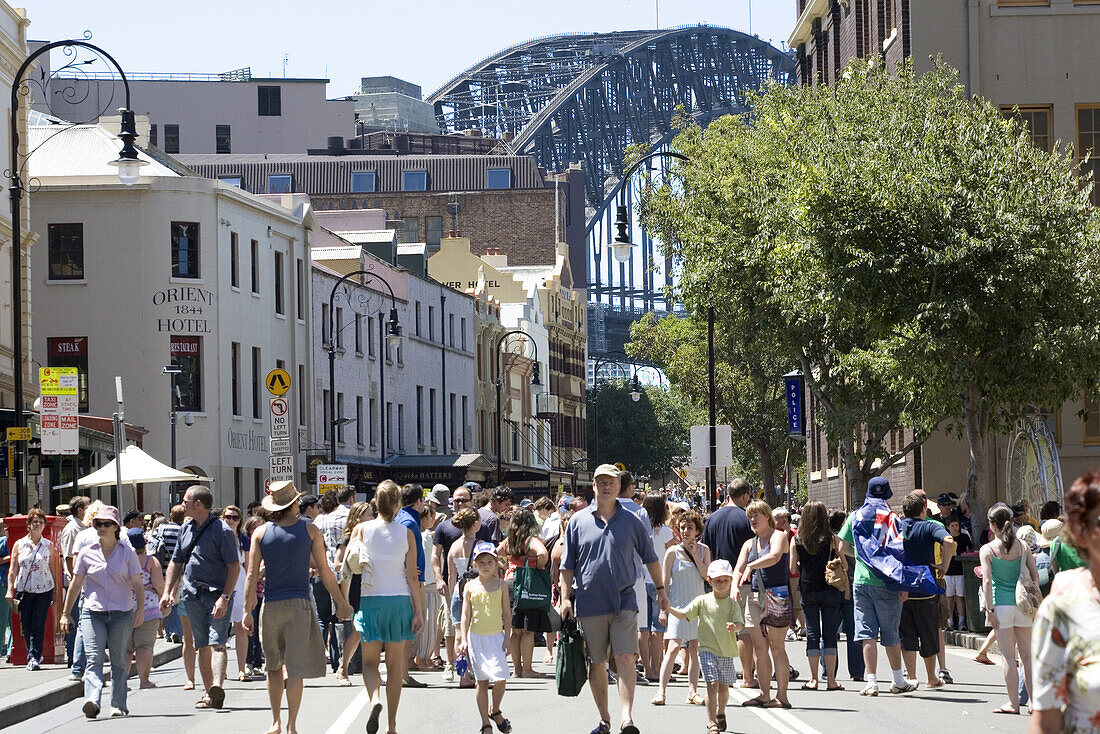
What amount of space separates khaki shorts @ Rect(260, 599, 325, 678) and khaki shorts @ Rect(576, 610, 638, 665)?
6.14 feet

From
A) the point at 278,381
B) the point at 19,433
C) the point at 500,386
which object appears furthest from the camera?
the point at 500,386

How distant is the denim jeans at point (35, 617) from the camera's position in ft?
61.3

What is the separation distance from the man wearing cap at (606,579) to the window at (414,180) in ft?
313

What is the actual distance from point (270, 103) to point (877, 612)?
98.2 meters

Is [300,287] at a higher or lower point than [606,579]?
higher

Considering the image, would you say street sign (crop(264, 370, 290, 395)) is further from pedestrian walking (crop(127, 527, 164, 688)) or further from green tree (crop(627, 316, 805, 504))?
green tree (crop(627, 316, 805, 504))

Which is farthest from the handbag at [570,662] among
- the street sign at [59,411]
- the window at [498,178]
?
the window at [498,178]

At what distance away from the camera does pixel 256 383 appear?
1986 inches

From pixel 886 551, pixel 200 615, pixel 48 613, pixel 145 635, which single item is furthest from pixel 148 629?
pixel 886 551

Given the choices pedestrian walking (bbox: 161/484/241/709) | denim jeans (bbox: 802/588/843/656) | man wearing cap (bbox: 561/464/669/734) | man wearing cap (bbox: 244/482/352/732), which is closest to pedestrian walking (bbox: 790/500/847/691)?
denim jeans (bbox: 802/588/843/656)

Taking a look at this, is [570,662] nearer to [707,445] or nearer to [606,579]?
[606,579]

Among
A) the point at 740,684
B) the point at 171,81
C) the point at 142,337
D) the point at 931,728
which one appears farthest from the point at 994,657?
the point at 171,81

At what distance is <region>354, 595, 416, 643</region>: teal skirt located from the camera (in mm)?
12445

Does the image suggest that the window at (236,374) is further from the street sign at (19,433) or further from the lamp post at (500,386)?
the street sign at (19,433)
